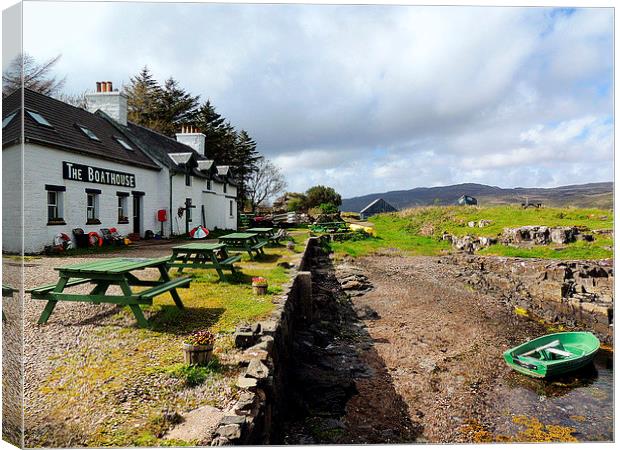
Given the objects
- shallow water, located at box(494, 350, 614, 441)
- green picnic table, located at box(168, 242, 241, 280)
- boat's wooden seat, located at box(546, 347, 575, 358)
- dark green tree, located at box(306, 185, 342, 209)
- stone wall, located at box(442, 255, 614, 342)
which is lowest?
shallow water, located at box(494, 350, 614, 441)

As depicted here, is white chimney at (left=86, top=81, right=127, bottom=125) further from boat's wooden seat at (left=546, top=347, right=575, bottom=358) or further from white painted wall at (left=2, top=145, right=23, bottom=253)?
boat's wooden seat at (left=546, top=347, right=575, bottom=358)

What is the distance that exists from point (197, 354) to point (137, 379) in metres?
0.49

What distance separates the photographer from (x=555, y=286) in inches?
330

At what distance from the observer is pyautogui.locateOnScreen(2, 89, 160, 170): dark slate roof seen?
2.48m

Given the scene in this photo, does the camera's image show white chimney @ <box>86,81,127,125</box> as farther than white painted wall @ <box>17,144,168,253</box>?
Yes

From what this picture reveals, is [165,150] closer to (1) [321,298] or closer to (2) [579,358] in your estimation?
(1) [321,298]

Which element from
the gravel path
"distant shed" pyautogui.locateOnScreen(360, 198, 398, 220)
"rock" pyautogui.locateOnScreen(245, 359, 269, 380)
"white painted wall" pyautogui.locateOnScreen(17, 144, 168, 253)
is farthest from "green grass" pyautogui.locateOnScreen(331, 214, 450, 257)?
"rock" pyautogui.locateOnScreen(245, 359, 269, 380)

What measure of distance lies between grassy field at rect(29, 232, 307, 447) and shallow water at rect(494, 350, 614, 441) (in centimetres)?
319

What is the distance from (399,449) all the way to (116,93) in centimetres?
1736

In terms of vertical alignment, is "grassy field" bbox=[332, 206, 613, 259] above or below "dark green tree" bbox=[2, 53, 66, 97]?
below

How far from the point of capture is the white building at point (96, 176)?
8.04 ft

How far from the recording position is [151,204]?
574 inches

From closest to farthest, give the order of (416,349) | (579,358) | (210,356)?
(210,356) → (579,358) → (416,349)

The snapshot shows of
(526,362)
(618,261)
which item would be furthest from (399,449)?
(526,362)
